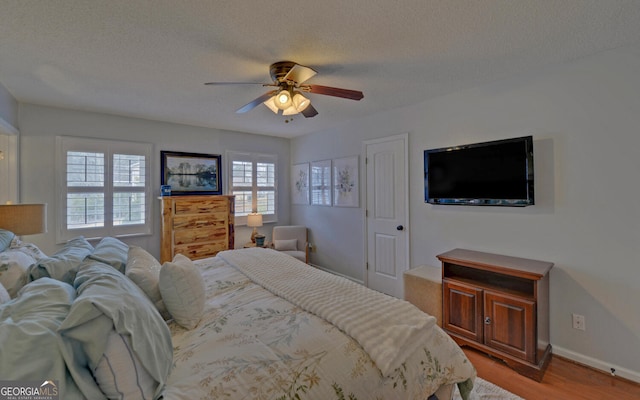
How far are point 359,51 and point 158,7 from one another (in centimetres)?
134

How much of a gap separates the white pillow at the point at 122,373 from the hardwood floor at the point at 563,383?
2348mm

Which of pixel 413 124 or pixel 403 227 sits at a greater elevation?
pixel 413 124

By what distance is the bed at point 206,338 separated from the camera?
0.87m

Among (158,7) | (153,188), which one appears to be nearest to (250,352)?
(158,7)

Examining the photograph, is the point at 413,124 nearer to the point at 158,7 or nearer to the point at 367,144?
the point at 367,144

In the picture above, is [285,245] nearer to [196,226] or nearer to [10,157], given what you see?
[196,226]

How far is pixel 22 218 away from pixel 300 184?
3.65 meters

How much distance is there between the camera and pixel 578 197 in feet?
7.47

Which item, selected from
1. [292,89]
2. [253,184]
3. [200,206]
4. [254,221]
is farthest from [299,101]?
[253,184]

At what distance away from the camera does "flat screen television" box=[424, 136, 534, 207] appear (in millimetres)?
2438

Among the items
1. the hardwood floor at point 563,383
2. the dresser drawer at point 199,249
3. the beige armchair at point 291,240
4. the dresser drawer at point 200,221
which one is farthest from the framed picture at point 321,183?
the hardwood floor at point 563,383

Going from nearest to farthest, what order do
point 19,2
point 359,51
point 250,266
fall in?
1. point 19,2
2. point 359,51
3. point 250,266

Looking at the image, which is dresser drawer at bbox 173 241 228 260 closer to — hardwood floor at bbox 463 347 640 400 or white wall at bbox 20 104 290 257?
white wall at bbox 20 104 290 257

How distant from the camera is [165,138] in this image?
4.12 meters
